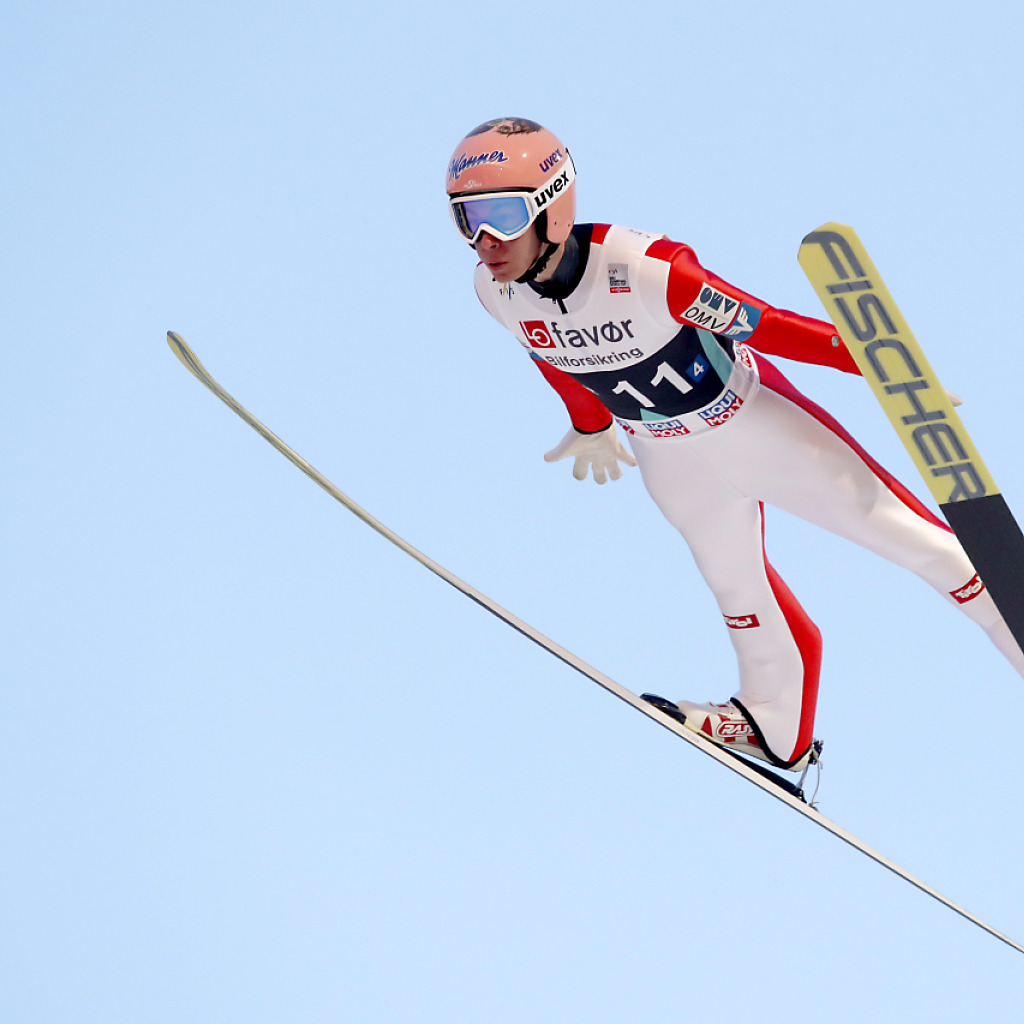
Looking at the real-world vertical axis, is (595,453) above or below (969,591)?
above

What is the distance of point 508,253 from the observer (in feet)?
9.89

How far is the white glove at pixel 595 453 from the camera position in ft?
12.2

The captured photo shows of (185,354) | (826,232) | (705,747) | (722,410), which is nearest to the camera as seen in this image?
(826,232)

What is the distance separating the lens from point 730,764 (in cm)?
351

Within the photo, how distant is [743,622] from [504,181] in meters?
1.15

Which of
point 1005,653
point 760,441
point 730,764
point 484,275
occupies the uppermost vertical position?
point 484,275

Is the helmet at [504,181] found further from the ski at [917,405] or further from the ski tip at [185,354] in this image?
the ski tip at [185,354]

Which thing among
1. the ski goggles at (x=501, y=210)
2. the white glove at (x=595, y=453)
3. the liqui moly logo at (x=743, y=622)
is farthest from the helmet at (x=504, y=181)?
the liqui moly logo at (x=743, y=622)

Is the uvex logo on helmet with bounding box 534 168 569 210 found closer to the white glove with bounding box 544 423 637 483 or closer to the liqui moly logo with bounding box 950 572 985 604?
the white glove with bounding box 544 423 637 483

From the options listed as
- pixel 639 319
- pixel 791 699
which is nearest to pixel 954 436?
pixel 639 319

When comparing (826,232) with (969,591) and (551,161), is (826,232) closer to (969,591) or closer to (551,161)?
(551,161)

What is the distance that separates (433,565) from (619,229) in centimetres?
91

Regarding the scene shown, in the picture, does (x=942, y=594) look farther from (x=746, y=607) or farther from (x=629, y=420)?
(x=629, y=420)

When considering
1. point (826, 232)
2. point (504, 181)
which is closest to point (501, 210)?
point (504, 181)
